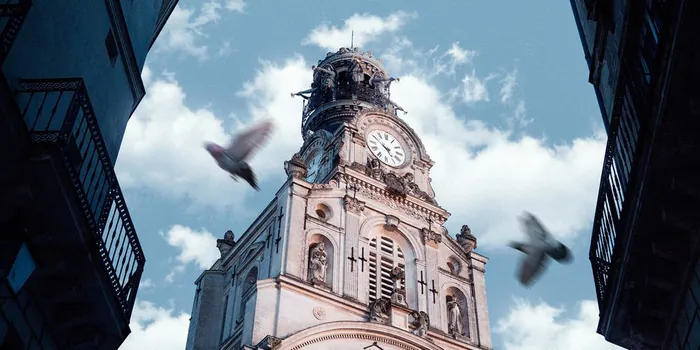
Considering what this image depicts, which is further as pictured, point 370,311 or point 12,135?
point 370,311

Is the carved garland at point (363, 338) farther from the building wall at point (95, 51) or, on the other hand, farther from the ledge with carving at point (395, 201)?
the building wall at point (95, 51)

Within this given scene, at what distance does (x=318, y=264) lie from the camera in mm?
29656

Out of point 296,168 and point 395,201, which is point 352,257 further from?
point 296,168

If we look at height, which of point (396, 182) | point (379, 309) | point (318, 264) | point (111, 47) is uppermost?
point (396, 182)

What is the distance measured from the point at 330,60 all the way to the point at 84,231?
32.9m

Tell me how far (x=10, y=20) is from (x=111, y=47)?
453 cm

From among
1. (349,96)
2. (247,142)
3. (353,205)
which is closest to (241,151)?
(247,142)

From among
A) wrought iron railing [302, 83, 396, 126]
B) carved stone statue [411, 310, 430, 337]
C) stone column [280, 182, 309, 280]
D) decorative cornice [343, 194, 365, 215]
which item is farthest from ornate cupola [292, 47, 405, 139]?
carved stone statue [411, 310, 430, 337]

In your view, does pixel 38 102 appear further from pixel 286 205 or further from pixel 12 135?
pixel 286 205

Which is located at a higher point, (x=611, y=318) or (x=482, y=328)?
(x=482, y=328)

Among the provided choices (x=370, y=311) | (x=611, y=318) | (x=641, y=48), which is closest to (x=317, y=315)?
(x=370, y=311)

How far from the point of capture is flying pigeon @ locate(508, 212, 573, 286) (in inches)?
857

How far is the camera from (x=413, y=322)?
29.5 meters

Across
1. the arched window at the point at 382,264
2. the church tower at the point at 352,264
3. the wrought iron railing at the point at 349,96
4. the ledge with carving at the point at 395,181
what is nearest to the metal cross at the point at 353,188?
the church tower at the point at 352,264
